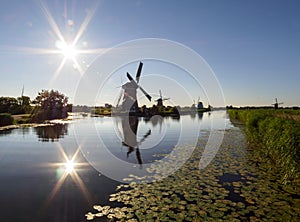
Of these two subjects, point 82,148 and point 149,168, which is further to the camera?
point 82,148

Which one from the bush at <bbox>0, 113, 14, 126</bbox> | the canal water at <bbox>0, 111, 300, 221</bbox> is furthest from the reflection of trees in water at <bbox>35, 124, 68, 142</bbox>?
the bush at <bbox>0, 113, 14, 126</bbox>

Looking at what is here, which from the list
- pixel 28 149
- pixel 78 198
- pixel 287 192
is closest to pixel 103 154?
pixel 28 149

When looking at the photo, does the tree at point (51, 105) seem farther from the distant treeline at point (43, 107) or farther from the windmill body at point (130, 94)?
the windmill body at point (130, 94)

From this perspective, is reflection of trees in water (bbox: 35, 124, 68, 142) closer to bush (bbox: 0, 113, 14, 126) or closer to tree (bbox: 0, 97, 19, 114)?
bush (bbox: 0, 113, 14, 126)

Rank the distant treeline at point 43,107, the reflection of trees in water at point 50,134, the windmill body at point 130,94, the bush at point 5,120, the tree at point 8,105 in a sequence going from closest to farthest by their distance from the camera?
the reflection of trees in water at point 50,134, the bush at point 5,120, the distant treeline at point 43,107, the windmill body at point 130,94, the tree at point 8,105

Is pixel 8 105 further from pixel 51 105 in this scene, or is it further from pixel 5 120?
pixel 5 120

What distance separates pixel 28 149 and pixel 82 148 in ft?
9.32

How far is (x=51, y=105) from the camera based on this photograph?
40781 millimetres

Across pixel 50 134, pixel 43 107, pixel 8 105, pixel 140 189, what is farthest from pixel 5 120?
pixel 140 189

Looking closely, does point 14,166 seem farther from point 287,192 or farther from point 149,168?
point 287,192

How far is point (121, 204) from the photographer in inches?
201

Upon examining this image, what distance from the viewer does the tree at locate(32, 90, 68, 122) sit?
39.2m

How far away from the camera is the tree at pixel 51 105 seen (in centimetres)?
3916

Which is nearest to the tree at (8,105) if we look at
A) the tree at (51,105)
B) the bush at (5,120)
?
the tree at (51,105)
